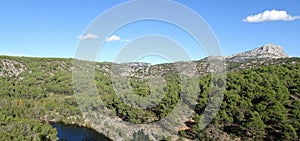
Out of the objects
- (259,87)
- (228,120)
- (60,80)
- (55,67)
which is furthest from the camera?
(55,67)

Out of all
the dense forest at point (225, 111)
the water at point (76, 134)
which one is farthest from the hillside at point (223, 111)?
the water at point (76, 134)

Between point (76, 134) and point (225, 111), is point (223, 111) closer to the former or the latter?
point (225, 111)

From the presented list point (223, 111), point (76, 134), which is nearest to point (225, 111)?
point (223, 111)

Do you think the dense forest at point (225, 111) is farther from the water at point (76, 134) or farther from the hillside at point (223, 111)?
the water at point (76, 134)

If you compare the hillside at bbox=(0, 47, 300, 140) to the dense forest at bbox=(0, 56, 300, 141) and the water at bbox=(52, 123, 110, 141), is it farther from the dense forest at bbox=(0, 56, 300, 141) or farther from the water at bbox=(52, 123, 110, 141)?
the water at bbox=(52, 123, 110, 141)

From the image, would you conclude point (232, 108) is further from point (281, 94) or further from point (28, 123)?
point (28, 123)

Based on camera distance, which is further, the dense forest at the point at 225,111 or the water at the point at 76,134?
the water at the point at 76,134

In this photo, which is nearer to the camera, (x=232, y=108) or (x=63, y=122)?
(x=232, y=108)

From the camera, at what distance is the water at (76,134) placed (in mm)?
46369

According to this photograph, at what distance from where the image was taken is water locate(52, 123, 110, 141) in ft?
152

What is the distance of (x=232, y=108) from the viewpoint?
4166 cm

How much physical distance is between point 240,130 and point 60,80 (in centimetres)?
6373

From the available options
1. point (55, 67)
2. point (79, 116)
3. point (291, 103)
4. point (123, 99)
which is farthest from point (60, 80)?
point (291, 103)

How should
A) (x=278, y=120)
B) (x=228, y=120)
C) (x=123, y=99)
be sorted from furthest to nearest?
(x=123, y=99), (x=228, y=120), (x=278, y=120)
